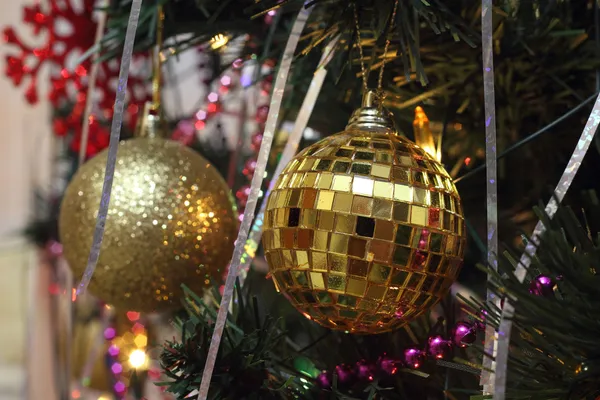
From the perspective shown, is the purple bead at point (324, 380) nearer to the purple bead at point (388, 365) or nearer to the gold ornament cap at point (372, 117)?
the purple bead at point (388, 365)

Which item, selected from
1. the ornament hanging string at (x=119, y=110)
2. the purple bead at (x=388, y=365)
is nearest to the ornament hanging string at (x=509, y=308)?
the purple bead at (x=388, y=365)

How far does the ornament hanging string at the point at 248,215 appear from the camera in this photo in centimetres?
36

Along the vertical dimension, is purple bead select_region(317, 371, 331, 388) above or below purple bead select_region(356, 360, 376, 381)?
below

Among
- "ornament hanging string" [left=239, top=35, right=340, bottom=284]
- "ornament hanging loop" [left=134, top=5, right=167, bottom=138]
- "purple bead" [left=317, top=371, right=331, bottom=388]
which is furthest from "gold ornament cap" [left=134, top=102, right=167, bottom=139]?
"purple bead" [left=317, top=371, right=331, bottom=388]

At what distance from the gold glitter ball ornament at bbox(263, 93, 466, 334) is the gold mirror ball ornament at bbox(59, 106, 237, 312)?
0.39 feet

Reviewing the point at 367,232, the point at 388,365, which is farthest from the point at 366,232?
the point at 388,365

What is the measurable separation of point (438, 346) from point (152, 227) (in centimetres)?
19

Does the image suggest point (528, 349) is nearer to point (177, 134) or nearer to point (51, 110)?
point (177, 134)

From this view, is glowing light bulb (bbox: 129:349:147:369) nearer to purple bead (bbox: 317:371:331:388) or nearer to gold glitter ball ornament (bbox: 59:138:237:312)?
gold glitter ball ornament (bbox: 59:138:237:312)

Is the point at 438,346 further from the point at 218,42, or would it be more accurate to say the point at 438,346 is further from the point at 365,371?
the point at 218,42

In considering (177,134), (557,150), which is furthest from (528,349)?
(177,134)

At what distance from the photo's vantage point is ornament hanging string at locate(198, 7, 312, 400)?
1.20ft

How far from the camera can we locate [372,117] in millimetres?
394

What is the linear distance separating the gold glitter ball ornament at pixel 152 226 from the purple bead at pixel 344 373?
0.12m
